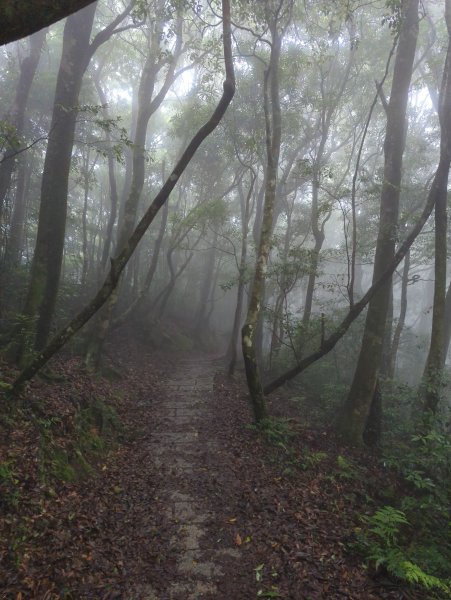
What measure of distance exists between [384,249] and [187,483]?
693cm

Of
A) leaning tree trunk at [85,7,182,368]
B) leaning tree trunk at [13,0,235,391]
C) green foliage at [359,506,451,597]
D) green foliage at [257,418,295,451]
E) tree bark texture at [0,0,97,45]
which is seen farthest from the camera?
leaning tree trunk at [85,7,182,368]

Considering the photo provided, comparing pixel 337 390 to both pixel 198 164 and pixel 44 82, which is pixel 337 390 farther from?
pixel 44 82

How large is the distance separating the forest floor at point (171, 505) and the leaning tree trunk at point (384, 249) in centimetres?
90

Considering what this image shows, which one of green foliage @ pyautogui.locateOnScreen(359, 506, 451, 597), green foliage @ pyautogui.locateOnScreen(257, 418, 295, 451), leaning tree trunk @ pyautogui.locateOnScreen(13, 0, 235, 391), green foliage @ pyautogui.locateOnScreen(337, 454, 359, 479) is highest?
leaning tree trunk @ pyautogui.locateOnScreen(13, 0, 235, 391)

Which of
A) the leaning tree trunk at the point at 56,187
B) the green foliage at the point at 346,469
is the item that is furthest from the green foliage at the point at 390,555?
the leaning tree trunk at the point at 56,187

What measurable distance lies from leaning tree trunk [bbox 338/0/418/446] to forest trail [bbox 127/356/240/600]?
3460 mm

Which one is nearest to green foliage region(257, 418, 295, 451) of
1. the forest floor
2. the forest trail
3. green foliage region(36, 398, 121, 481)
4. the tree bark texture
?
the forest floor

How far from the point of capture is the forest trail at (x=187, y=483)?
Result: 4383mm

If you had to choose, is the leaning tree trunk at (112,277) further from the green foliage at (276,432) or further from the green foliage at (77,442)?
the green foliage at (276,432)

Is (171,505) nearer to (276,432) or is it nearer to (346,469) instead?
(276,432)

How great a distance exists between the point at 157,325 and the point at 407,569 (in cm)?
1555

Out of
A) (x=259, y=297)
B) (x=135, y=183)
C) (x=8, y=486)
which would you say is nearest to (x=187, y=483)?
(x=8, y=486)

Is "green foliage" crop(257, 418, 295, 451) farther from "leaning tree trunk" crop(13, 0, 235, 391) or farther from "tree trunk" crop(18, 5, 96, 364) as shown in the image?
"tree trunk" crop(18, 5, 96, 364)

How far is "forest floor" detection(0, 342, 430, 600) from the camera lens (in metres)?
4.30
